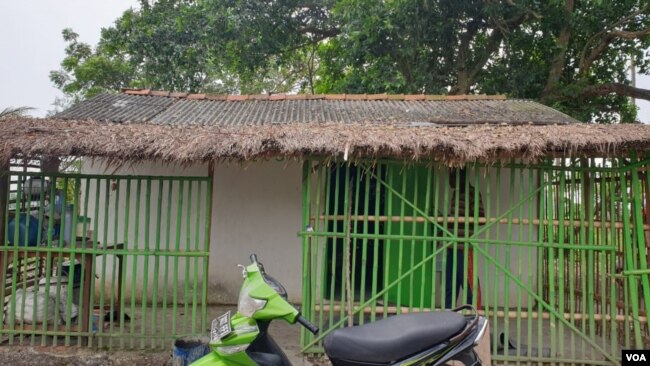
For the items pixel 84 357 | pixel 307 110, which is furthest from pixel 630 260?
pixel 84 357

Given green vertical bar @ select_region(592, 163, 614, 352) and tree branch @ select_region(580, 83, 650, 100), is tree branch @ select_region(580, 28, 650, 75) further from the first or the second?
green vertical bar @ select_region(592, 163, 614, 352)

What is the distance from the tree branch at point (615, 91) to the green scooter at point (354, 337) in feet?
27.1

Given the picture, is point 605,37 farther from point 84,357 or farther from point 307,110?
point 84,357

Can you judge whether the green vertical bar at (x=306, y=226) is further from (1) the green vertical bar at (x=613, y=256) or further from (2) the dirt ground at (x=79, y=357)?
(1) the green vertical bar at (x=613, y=256)

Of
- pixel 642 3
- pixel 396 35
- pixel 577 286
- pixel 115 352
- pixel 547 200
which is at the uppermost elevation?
pixel 642 3

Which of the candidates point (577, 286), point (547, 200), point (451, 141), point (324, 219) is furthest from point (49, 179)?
point (577, 286)

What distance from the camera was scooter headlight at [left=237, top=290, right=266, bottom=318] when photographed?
8.47 ft

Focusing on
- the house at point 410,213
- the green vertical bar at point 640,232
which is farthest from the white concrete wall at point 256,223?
the green vertical bar at point 640,232

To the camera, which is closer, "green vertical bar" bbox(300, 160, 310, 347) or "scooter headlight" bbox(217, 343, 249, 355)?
"scooter headlight" bbox(217, 343, 249, 355)

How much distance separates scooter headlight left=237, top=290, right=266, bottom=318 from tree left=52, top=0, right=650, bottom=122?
6510 millimetres

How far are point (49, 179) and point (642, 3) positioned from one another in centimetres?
1027

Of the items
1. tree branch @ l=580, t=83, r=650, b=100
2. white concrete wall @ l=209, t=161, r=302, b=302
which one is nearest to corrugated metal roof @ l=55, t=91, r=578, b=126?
white concrete wall @ l=209, t=161, r=302, b=302

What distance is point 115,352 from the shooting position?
4.27m

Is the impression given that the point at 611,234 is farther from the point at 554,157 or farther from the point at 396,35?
the point at 396,35
